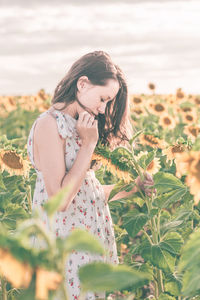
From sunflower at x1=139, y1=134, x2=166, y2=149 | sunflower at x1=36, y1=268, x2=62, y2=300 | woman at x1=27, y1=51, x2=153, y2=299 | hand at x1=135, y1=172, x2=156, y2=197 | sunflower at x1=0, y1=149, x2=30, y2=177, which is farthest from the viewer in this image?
sunflower at x1=139, y1=134, x2=166, y2=149

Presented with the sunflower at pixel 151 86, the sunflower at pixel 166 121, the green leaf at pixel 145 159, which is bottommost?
the green leaf at pixel 145 159

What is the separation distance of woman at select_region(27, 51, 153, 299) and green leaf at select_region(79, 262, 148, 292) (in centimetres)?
113

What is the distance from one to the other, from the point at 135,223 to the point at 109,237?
266 mm

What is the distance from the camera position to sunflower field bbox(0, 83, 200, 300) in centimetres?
83

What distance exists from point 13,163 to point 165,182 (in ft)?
3.56

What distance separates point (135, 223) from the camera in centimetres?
223

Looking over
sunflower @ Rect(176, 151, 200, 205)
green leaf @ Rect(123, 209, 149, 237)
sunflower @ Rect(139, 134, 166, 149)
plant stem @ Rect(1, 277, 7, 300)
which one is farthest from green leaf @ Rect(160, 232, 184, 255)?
Answer: sunflower @ Rect(139, 134, 166, 149)

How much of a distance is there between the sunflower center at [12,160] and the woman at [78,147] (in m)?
0.50

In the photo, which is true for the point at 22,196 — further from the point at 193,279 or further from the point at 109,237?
the point at 193,279

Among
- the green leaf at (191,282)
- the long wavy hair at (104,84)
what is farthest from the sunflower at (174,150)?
the green leaf at (191,282)

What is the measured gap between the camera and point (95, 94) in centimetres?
228

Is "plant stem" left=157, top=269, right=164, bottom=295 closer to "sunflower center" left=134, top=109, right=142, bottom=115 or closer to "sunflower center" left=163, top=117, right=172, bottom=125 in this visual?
"sunflower center" left=163, top=117, right=172, bottom=125

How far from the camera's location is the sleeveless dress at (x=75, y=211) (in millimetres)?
2186

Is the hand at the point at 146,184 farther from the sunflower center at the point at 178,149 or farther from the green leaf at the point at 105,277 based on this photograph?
the green leaf at the point at 105,277
